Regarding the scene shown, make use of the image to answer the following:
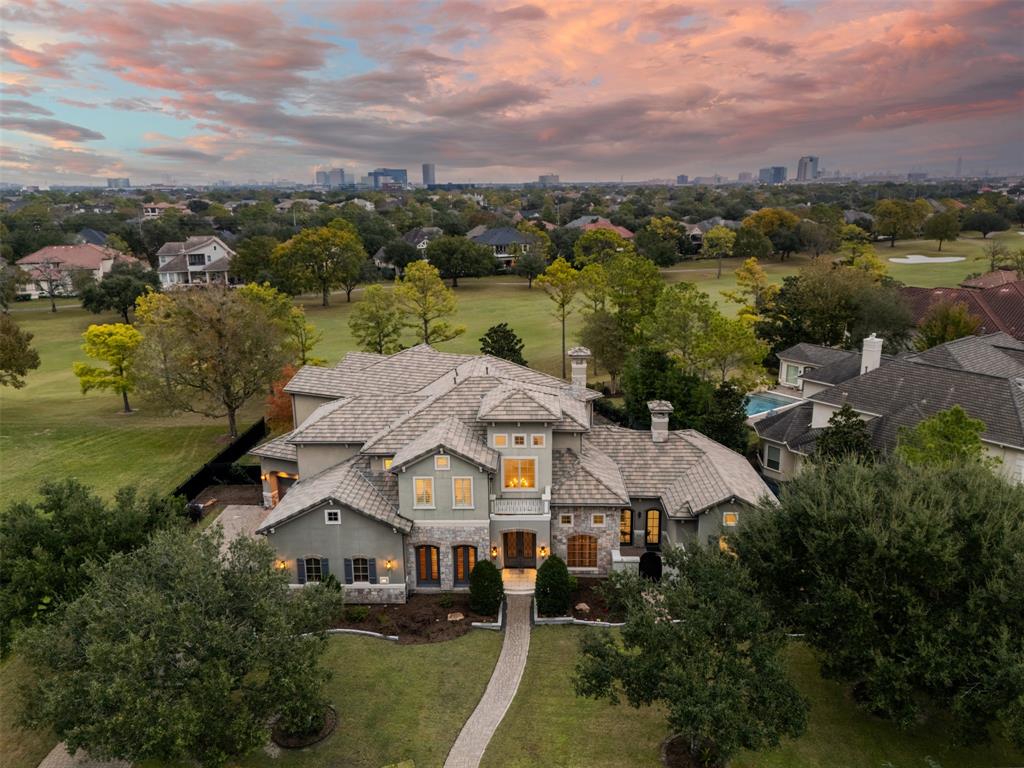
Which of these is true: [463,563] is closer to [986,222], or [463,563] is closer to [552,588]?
[552,588]

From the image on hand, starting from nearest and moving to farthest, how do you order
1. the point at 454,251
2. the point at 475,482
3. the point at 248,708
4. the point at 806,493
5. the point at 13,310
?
the point at 248,708 → the point at 806,493 → the point at 475,482 → the point at 13,310 → the point at 454,251

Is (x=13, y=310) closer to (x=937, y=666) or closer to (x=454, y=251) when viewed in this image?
(x=454, y=251)

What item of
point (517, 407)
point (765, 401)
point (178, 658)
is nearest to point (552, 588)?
point (517, 407)

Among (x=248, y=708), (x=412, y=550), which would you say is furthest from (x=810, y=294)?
(x=248, y=708)

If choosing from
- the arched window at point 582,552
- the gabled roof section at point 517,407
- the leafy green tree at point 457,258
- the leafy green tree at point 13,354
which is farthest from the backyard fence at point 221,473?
the leafy green tree at point 457,258

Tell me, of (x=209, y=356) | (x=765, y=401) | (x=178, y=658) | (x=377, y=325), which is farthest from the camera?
(x=377, y=325)

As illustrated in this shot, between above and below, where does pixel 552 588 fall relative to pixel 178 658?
below

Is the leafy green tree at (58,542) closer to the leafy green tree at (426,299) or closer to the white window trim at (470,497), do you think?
the white window trim at (470,497)
